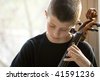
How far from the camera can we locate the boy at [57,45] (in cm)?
83

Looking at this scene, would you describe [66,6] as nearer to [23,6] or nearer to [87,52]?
[87,52]

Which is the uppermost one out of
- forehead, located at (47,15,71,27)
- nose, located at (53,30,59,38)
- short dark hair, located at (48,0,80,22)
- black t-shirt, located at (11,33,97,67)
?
short dark hair, located at (48,0,80,22)

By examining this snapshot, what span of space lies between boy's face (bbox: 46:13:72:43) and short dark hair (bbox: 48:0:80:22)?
0.05ft

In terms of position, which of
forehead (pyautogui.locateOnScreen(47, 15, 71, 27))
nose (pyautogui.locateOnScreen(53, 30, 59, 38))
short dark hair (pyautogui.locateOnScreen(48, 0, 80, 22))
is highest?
short dark hair (pyautogui.locateOnScreen(48, 0, 80, 22))

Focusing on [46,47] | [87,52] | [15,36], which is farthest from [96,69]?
[15,36]

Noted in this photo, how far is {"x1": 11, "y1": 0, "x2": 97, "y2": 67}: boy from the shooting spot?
2.71ft

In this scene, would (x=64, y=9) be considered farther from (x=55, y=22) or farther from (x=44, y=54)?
(x=44, y=54)

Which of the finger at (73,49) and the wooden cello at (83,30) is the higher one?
the wooden cello at (83,30)

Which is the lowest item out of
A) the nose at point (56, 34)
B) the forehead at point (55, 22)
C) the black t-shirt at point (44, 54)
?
the black t-shirt at point (44, 54)

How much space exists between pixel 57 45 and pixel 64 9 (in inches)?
4.9

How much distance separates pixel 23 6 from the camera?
3.75 ft

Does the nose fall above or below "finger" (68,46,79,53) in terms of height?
above

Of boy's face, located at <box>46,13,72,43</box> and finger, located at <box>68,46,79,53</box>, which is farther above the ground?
boy's face, located at <box>46,13,72,43</box>

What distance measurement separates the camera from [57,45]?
2.90ft
